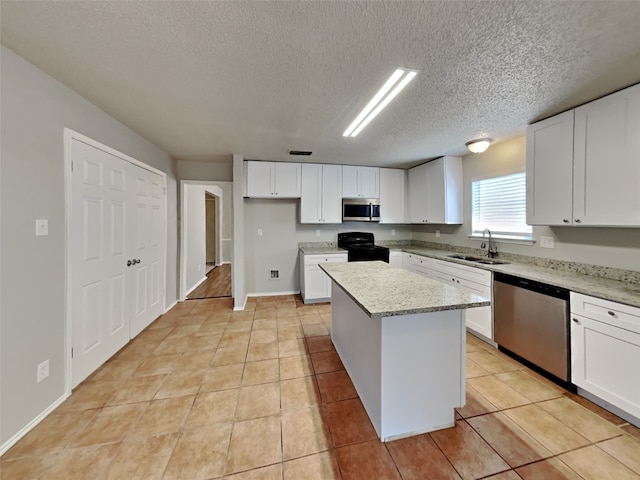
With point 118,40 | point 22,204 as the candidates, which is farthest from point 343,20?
point 22,204

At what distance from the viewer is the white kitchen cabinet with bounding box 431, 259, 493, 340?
2594mm

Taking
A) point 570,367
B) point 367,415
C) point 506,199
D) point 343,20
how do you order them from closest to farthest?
point 343,20 → point 367,415 → point 570,367 → point 506,199

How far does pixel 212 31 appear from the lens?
132 cm

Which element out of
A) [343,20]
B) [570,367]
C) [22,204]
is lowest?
[570,367]

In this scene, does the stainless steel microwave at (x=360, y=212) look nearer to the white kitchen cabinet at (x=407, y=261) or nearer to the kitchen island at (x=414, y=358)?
the white kitchen cabinet at (x=407, y=261)

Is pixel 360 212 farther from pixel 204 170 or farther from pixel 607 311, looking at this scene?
pixel 607 311

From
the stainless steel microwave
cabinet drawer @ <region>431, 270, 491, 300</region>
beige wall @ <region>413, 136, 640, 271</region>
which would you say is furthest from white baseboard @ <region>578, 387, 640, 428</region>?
the stainless steel microwave

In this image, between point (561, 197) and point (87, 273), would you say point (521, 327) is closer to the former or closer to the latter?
point (561, 197)

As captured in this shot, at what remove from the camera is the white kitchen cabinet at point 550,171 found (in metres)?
2.15

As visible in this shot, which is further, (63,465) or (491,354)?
(491,354)

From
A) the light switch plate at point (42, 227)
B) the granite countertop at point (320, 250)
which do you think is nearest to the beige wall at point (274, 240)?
the granite countertop at point (320, 250)

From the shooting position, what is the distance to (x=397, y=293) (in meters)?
1.59

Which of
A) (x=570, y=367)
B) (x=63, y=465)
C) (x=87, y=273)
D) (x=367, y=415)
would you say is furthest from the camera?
(x=87, y=273)

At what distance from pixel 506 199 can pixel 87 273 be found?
4.54 meters
